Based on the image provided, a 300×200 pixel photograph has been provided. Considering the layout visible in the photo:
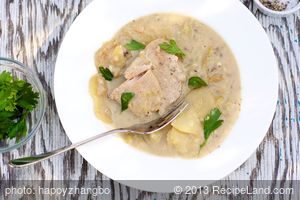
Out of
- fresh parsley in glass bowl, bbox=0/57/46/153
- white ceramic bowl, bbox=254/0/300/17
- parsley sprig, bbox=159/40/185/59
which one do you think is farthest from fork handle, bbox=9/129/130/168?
white ceramic bowl, bbox=254/0/300/17

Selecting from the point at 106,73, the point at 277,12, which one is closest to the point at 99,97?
the point at 106,73

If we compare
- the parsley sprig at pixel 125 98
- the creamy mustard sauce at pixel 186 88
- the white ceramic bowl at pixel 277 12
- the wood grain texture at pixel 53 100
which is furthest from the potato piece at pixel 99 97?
the white ceramic bowl at pixel 277 12

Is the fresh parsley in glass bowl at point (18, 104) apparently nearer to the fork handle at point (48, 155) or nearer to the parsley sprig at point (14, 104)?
the parsley sprig at point (14, 104)

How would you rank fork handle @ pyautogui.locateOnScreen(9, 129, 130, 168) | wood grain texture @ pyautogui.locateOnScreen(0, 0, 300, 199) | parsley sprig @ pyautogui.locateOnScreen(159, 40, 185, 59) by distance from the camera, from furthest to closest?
wood grain texture @ pyautogui.locateOnScreen(0, 0, 300, 199) < parsley sprig @ pyautogui.locateOnScreen(159, 40, 185, 59) < fork handle @ pyautogui.locateOnScreen(9, 129, 130, 168)

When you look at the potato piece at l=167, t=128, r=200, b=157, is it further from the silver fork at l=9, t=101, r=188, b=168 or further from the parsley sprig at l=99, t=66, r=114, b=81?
the parsley sprig at l=99, t=66, r=114, b=81

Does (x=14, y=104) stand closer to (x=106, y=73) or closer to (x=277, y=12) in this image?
(x=106, y=73)

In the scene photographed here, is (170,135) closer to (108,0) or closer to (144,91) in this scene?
(144,91)

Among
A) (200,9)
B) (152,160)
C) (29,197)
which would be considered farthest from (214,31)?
(29,197)
